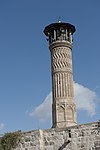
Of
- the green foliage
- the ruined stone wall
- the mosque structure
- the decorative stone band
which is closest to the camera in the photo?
the ruined stone wall

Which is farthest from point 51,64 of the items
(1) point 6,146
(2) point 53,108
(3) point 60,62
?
(1) point 6,146

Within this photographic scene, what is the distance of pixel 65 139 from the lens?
11.3 meters

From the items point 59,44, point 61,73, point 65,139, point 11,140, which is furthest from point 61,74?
point 65,139

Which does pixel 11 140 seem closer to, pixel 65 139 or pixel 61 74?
pixel 65 139

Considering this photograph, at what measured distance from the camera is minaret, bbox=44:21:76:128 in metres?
26.8

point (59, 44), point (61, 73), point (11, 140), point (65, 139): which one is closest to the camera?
point (65, 139)

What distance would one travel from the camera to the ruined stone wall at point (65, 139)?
10812mm

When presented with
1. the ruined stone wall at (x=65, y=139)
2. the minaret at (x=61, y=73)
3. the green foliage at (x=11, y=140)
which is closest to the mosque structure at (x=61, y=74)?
the minaret at (x=61, y=73)

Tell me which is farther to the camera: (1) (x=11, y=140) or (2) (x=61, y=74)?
(2) (x=61, y=74)

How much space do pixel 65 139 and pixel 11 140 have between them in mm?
2050

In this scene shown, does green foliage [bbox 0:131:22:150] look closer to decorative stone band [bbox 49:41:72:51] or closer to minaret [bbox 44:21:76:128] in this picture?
minaret [bbox 44:21:76:128]

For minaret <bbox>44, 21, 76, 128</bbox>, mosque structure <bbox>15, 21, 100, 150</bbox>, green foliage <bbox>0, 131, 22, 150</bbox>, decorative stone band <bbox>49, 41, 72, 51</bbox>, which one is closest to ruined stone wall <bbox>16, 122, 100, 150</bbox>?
green foliage <bbox>0, 131, 22, 150</bbox>

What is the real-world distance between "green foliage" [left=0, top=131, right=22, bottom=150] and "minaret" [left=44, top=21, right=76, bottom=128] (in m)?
14.1

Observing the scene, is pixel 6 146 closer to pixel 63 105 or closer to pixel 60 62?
pixel 63 105
